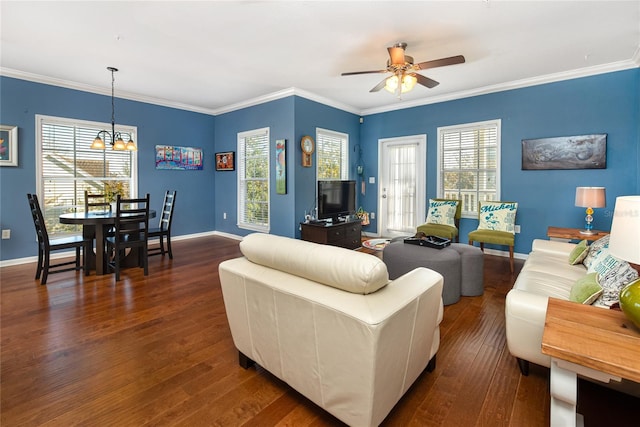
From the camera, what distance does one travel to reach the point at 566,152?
167 inches

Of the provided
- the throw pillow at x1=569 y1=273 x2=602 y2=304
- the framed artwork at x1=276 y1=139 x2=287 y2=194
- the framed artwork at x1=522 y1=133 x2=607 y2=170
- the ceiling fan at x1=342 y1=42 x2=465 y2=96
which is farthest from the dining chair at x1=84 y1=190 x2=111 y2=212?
the framed artwork at x1=522 y1=133 x2=607 y2=170

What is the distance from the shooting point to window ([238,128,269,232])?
225 inches

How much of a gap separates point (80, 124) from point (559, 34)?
635 cm

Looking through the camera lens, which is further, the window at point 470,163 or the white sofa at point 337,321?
the window at point 470,163

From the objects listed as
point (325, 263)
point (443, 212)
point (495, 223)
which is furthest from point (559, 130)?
point (325, 263)

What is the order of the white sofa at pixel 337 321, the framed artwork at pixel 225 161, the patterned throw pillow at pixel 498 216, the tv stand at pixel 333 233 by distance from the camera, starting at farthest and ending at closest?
the framed artwork at pixel 225 161, the tv stand at pixel 333 233, the patterned throw pillow at pixel 498 216, the white sofa at pixel 337 321

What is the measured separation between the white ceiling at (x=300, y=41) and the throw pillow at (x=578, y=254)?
2064 millimetres

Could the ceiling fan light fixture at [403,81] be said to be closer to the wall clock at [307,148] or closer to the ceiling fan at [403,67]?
the ceiling fan at [403,67]

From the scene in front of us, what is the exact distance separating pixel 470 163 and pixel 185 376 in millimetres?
4989

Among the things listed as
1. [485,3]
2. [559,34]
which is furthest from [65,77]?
[559,34]

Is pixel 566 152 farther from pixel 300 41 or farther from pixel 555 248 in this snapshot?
pixel 300 41

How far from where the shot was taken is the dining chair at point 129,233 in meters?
3.62

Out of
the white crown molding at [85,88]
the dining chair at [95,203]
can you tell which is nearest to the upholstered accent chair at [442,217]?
the dining chair at [95,203]

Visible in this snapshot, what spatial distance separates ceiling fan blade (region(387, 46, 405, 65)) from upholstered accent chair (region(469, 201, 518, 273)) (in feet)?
8.69
